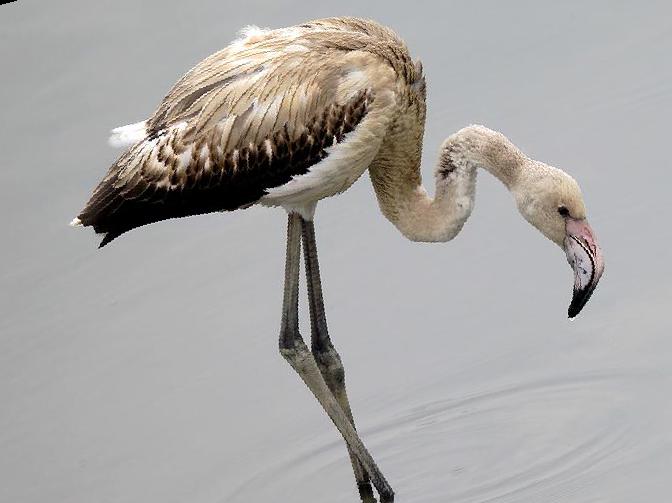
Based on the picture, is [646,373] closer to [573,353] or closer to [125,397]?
[573,353]

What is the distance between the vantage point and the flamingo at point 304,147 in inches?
347

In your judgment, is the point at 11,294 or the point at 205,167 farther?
the point at 11,294

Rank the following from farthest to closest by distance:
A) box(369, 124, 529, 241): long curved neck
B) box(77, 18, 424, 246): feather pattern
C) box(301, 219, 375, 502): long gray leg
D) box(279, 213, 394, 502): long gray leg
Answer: box(301, 219, 375, 502): long gray leg → box(279, 213, 394, 502): long gray leg → box(369, 124, 529, 241): long curved neck → box(77, 18, 424, 246): feather pattern

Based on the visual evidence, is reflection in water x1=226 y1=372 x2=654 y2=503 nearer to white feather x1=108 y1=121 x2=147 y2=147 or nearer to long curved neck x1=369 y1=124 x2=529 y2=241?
long curved neck x1=369 y1=124 x2=529 y2=241

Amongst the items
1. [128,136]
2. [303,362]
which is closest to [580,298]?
[303,362]

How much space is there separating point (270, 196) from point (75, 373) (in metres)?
2.16

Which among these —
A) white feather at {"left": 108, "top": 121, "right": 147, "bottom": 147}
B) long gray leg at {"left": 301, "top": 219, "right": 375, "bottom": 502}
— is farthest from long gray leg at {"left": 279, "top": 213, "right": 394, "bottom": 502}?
white feather at {"left": 108, "top": 121, "right": 147, "bottom": 147}

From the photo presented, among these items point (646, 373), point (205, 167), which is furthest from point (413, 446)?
point (205, 167)

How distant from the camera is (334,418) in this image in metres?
9.38

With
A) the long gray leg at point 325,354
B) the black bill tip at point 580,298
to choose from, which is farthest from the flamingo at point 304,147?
the long gray leg at point 325,354

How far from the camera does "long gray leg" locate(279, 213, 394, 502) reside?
9242 millimetres

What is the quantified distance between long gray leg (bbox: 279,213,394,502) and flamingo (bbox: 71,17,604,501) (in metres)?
Answer: 0.01

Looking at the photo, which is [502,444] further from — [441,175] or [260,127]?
[260,127]

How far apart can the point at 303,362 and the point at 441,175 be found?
3.70 ft
